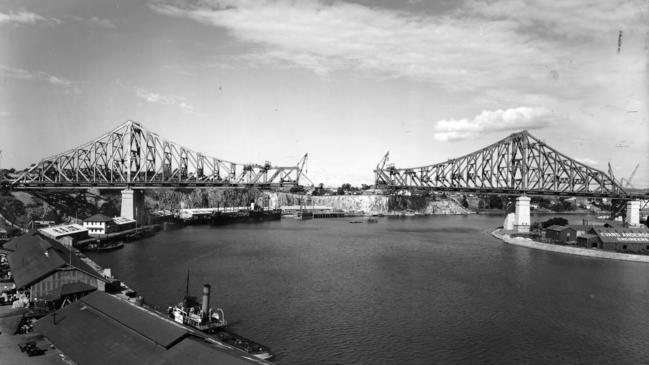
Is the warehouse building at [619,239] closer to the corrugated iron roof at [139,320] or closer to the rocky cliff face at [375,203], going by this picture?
the corrugated iron roof at [139,320]

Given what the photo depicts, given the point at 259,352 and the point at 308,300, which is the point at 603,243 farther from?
the point at 259,352

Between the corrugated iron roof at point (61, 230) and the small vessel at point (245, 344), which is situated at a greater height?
the corrugated iron roof at point (61, 230)

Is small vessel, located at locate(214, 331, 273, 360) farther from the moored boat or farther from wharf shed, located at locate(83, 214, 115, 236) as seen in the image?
wharf shed, located at locate(83, 214, 115, 236)

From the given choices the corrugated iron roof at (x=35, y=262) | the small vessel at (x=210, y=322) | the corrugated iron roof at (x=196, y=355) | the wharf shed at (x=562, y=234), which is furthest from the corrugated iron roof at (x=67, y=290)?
the wharf shed at (x=562, y=234)

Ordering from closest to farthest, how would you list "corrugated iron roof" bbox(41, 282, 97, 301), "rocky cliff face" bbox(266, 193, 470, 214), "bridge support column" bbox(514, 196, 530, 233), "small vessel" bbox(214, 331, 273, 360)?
"small vessel" bbox(214, 331, 273, 360) < "corrugated iron roof" bbox(41, 282, 97, 301) < "bridge support column" bbox(514, 196, 530, 233) < "rocky cliff face" bbox(266, 193, 470, 214)

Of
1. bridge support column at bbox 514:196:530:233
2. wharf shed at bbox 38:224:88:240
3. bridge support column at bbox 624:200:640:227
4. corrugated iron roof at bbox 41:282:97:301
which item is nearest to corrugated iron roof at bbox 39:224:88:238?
wharf shed at bbox 38:224:88:240

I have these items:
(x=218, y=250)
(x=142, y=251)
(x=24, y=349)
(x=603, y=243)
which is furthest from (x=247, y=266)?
(x=603, y=243)
